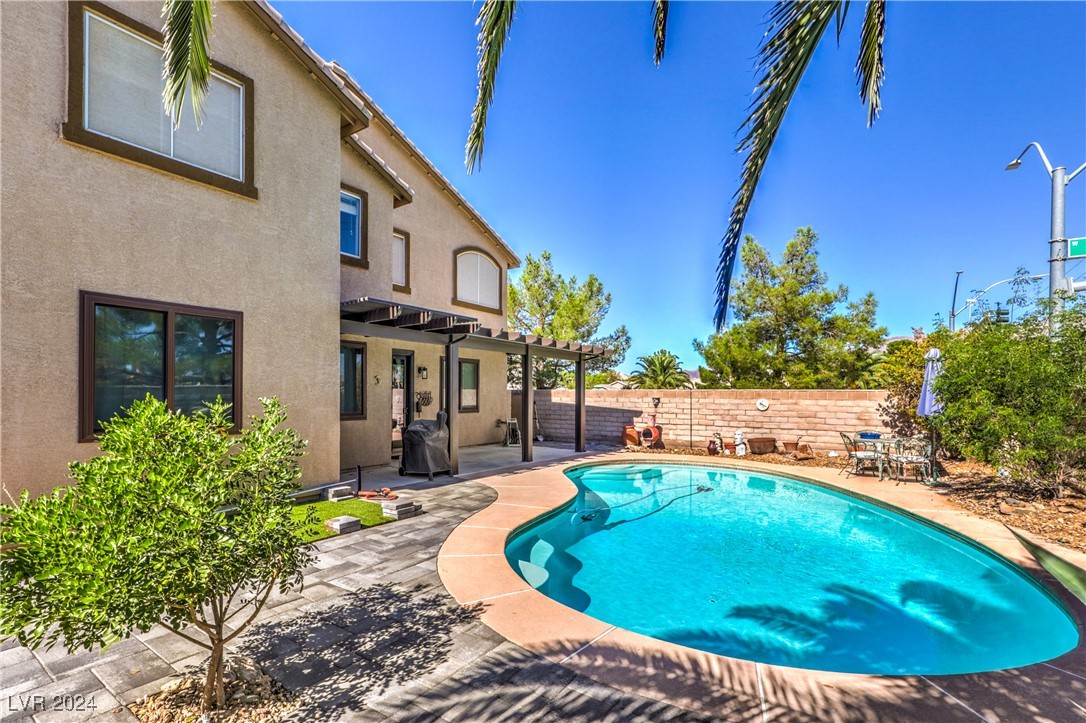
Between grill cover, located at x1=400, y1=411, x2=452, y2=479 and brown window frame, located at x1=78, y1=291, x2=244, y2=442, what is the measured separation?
391cm

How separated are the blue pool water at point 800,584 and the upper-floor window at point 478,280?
848cm

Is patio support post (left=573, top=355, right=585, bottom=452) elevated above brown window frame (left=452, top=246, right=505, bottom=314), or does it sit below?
below

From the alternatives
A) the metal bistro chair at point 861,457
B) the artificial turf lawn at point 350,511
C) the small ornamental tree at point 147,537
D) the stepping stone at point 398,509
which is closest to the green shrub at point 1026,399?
the metal bistro chair at point 861,457

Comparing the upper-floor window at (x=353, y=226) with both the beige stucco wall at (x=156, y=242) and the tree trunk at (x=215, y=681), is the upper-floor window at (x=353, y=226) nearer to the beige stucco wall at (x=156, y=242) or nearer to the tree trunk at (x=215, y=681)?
the beige stucco wall at (x=156, y=242)

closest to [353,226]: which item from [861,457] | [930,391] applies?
[861,457]

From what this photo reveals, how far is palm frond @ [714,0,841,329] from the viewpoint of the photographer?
306cm

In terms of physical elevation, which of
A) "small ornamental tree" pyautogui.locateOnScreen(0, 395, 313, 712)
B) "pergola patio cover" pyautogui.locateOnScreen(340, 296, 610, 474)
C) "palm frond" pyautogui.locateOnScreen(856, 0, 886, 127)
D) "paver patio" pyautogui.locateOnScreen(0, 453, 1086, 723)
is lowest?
"paver patio" pyautogui.locateOnScreen(0, 453, 1086, 723)

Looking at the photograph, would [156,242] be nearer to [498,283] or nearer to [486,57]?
[486,57]

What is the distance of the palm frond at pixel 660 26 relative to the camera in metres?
4.35

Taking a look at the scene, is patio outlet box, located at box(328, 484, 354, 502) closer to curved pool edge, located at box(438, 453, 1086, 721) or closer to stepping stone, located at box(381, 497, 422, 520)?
stepping stone, located at box(381, 497, 422, 520)

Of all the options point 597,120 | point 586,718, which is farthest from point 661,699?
point 597,120

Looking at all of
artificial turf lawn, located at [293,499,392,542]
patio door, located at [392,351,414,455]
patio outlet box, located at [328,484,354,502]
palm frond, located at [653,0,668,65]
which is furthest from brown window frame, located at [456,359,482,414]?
palm frond, located at [653,0,668,65]

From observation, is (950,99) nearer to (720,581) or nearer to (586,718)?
(720,581)

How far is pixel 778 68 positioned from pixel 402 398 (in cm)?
1231
